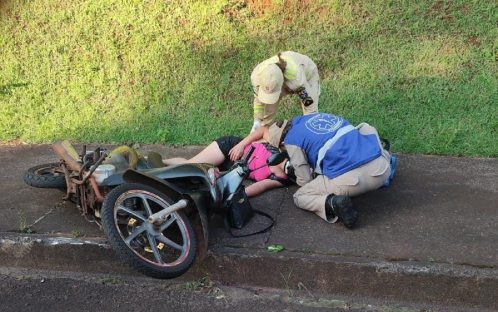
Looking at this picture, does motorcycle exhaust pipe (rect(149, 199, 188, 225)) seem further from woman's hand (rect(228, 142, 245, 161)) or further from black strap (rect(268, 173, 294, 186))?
woman's hand (rect(228, 142, 245, 161))

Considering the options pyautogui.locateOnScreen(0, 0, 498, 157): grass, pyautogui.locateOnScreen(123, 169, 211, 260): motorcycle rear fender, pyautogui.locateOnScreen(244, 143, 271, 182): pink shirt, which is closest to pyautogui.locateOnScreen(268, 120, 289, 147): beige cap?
pyautogui.locateOnScreen(244, 143, 271, 182): pink shirt

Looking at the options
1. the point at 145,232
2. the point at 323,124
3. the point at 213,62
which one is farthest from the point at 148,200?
the point at 213,62

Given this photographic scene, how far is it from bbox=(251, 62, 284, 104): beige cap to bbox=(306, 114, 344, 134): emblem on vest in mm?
517

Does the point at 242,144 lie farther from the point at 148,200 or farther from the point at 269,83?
the point at 148,200

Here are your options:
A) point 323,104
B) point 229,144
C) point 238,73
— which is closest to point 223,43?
point 238,73

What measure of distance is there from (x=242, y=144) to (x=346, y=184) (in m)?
1.23

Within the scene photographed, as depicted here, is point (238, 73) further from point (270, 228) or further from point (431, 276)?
point (431, 276)

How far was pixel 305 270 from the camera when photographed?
3.59 meters

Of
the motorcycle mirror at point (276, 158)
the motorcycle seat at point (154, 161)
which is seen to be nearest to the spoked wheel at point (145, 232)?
the motorcycle seat at point (154, 161)

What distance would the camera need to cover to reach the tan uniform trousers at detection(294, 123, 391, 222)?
4055mm

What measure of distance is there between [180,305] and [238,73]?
3436 millimetres

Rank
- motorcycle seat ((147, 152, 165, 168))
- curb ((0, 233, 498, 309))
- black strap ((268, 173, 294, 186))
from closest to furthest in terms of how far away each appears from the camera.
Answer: curb ((0, 233, 498, 309)), motorcycle seat ((147, 152, 165, 168)), black strap ((268, 173, 294, 186))

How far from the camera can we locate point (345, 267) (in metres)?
3.51

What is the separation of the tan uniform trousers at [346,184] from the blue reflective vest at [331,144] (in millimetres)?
41
